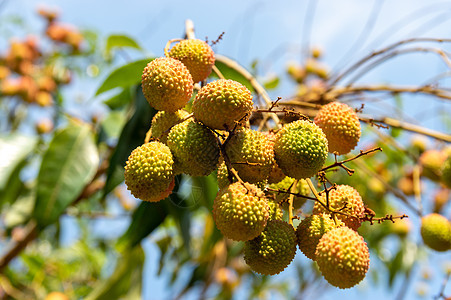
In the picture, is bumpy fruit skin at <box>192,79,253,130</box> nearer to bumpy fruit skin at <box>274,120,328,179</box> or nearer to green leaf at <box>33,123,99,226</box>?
bumpy fruit skin at <box>274,120,328,179</box>

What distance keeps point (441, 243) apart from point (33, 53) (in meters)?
3.42

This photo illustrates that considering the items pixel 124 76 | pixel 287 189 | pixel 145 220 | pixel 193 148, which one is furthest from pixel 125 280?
pixel 193 148

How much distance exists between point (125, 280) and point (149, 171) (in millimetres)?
1239

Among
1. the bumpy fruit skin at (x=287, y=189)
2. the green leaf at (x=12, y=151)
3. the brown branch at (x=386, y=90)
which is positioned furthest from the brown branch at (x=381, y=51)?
the green leaf at (x=12, y=151)

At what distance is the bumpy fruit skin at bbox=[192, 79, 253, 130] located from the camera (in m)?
0.74

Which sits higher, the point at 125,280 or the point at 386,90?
the point at 386,90

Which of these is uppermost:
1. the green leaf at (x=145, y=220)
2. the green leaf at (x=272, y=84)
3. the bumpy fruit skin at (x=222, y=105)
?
the bumpy fruit skin at (x=222, y=105)

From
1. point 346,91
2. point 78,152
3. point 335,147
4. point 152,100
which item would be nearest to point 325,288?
point 346,91

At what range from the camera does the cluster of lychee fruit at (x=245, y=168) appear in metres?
0.71

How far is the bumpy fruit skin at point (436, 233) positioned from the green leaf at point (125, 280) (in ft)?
3.43

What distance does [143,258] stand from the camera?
1806mm

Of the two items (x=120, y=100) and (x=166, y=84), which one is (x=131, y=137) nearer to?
(x=166, y=84)

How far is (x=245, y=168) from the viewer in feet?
2.49

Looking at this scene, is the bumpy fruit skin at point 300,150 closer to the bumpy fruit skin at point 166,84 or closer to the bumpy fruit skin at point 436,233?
the bumpy fruit skin at point 166,84
